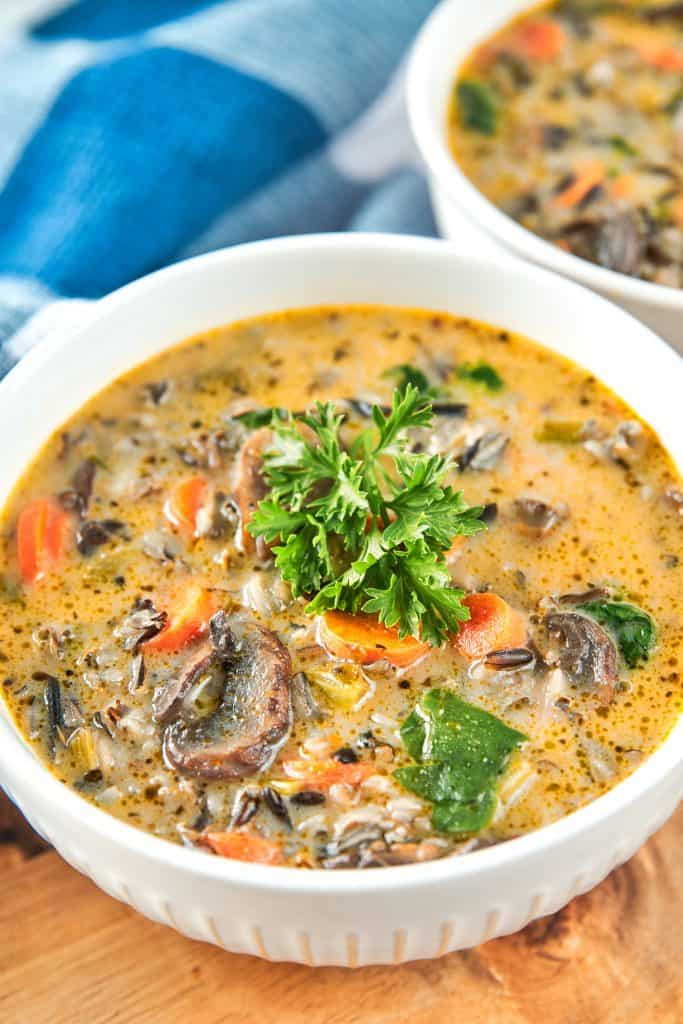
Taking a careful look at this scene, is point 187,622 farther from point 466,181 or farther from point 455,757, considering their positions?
point 466,181

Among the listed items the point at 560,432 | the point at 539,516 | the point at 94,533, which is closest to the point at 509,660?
the point at 539,516

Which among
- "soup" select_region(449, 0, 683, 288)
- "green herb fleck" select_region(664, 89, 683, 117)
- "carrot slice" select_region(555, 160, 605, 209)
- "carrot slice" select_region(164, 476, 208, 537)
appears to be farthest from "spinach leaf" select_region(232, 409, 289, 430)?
"green herb fleck" select_region(664, 89, 683, 117)

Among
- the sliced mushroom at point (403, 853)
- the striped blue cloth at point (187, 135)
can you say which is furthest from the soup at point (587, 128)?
the sliced mushroom at point (403, 853)

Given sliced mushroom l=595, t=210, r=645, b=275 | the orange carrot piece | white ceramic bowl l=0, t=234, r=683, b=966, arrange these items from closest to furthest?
white ceramic bowl l=0, t=234, r=683, b=966, sliced mushroom l=595, t=210, r=645, b=275, the orange carrot piece

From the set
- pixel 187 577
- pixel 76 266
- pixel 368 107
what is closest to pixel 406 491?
pixel 187 577

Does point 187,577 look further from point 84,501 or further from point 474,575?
point 474,575

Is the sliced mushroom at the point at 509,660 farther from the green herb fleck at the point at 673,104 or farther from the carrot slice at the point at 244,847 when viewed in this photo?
the green herb fleck at the point at 673,104

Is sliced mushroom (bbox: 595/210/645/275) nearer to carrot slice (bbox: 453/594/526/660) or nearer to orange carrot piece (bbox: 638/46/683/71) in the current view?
orange carrot piece (bbox: 638/46/683/71)
